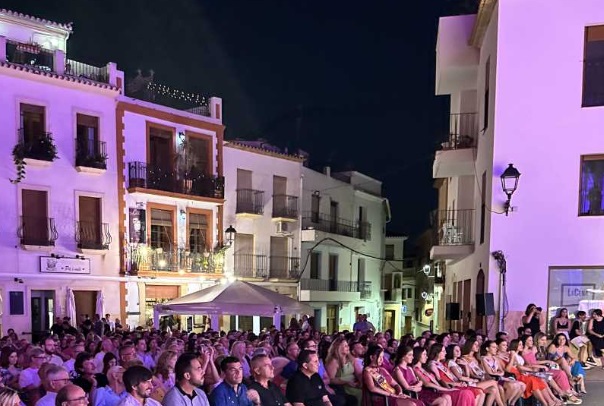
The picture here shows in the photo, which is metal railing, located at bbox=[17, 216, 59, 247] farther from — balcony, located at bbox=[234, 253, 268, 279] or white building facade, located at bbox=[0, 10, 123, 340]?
balcony, located at bbox=[234, 253, 268, 279]

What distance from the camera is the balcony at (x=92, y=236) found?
16859 mm

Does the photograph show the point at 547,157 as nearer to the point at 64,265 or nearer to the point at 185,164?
the point at 185,164

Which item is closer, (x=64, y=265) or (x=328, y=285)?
(x=64, y=265)

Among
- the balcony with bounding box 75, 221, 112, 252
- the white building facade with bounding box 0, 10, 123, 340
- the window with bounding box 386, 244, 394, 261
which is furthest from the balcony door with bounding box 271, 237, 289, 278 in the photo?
the window with bounding box 386, 244, 394, 261

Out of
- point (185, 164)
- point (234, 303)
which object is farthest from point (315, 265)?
point (234, 303)

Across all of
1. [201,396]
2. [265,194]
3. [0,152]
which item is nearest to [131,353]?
[201,396]

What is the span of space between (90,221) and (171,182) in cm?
294

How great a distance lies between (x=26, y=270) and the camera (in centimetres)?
1563

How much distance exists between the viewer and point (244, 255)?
22.0m

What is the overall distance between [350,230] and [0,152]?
55.1ft

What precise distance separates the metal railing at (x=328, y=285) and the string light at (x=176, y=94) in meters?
8.42

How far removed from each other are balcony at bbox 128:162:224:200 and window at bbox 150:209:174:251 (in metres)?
0.79

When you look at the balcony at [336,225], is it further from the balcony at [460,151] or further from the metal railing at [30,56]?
the metal railing at [30,56]

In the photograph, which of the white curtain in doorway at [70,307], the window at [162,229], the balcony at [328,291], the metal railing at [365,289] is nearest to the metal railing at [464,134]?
the window at [162,229]
